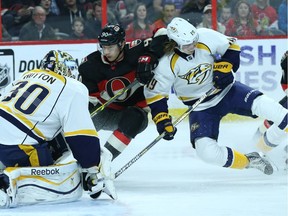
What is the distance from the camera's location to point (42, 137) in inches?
168

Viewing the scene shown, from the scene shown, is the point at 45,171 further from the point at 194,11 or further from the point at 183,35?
the point at 194,11

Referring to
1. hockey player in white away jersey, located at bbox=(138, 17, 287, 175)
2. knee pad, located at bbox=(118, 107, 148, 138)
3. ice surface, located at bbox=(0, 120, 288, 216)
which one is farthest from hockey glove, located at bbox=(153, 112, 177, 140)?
ice surface, located at bbox=(0, 120, 288, 216)

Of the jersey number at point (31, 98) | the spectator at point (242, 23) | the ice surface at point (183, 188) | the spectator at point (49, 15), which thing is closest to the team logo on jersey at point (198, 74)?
the ice surface at point (183, 188)

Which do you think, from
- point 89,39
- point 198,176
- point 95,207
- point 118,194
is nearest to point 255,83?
point 89,39

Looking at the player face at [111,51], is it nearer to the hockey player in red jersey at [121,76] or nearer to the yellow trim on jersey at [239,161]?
the hockey player in red jersey at [121,76]

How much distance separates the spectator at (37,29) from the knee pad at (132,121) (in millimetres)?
2341

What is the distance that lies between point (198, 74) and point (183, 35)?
11.2 inches

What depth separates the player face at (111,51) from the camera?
197 inches

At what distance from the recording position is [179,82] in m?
5.13

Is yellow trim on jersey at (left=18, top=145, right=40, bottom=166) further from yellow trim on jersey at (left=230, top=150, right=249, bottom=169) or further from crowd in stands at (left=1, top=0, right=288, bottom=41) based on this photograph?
crowd in stands at (left=1, top=0, right=288, bottom=41)

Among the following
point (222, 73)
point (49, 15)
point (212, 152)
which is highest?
point (222, 73)

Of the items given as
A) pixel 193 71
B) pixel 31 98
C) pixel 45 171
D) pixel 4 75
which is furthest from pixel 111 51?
pixel 4 75

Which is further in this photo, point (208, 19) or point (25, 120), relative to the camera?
point (208, 19)

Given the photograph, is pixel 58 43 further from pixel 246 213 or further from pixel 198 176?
pixel 246 213
